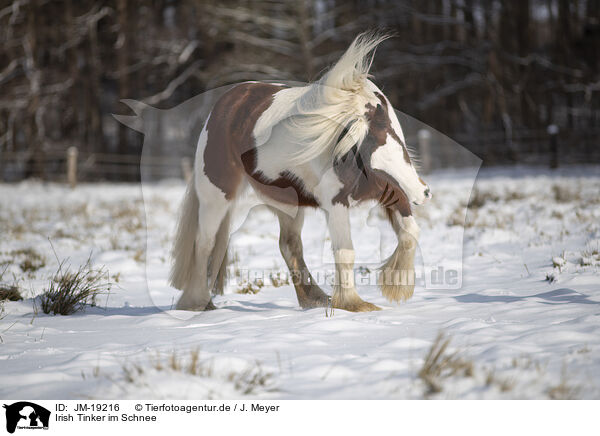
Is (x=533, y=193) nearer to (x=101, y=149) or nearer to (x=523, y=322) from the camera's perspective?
(x=523, y=322)

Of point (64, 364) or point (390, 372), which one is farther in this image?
point (64, 364)

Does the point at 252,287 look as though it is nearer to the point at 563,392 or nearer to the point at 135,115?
the point at 135,115

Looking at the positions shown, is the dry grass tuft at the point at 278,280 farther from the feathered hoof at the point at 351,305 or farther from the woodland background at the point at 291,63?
the woodland background at the point at 291,63

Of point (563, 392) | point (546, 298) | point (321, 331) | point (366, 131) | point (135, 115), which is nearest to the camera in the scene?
point (563, 392)

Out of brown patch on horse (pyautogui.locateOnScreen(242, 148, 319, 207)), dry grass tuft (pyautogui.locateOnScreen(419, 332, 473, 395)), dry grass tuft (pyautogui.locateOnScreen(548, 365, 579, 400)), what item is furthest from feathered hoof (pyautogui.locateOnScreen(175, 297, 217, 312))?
dry grass tuft (pyautogui.locateOnScreen(548, 365, 579, 400))

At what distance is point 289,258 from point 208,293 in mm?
618

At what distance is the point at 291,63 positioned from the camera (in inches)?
709

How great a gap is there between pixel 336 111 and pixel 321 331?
1.22m

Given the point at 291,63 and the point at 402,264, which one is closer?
the point at 402,264

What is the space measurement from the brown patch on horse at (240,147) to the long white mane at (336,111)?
0.28 meters

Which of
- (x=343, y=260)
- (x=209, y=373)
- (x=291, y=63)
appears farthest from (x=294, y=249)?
(x=291, y=63)

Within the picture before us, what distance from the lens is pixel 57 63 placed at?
22234 millimetres
